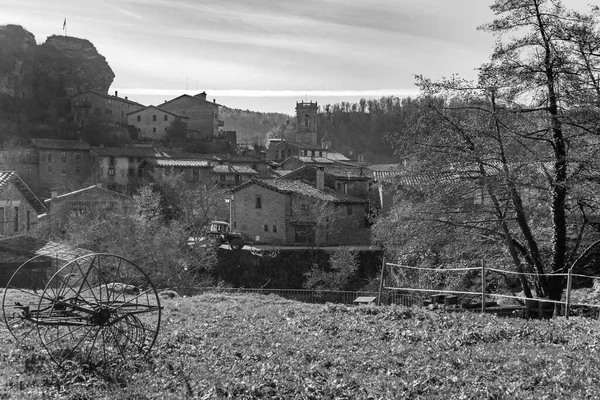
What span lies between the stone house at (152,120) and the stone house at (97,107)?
1.48 meters

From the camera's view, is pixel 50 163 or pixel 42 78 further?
pixel 42 78

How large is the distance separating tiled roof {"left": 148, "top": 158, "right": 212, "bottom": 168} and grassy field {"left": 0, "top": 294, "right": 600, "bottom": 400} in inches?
2177

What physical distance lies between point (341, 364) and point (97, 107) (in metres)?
79.7

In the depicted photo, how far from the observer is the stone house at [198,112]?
3595 inches

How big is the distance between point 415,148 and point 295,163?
60.8 m

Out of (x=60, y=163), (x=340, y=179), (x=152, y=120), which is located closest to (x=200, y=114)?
(x=152, y=120)

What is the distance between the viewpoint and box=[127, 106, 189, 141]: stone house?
284 feet

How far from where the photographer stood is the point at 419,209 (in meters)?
19.0

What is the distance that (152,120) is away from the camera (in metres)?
87.1

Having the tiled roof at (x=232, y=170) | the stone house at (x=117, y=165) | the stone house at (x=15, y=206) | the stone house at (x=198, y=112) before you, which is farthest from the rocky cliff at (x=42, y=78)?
the stone house at (x=15, y=206)

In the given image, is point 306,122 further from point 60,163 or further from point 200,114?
point 60,163

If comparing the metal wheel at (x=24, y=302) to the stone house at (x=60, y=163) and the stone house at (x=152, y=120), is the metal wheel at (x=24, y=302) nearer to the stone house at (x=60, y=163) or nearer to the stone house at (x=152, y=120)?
the stone house at (x=60, y=163)

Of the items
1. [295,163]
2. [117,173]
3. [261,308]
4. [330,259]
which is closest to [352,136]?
[295,163]

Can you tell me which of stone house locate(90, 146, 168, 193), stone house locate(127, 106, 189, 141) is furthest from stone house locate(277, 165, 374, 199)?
stone house locate(127, 106, 189, 141)
